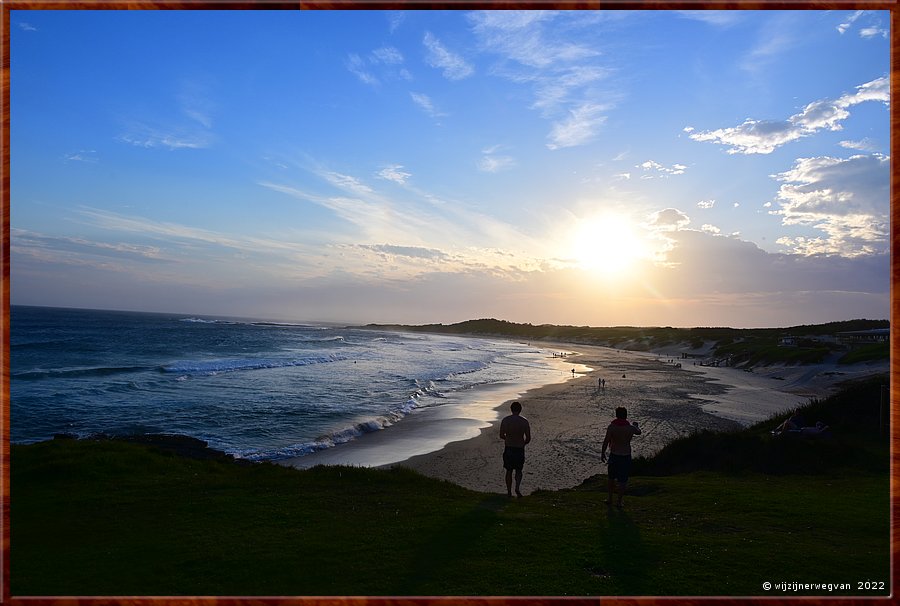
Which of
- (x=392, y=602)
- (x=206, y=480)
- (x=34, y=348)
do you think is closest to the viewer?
(x=392, y=602)

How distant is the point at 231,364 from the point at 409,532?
47.8 meters

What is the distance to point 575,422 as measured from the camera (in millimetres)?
24641

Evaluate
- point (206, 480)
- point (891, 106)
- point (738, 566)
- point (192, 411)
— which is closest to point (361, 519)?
point (206, 480)

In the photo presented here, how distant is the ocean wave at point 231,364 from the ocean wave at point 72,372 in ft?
9.85

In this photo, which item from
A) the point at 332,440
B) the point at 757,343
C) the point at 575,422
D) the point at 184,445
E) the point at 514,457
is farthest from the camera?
the point at 757,343

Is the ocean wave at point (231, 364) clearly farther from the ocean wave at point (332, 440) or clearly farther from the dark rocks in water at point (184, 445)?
the dark rocks in water at point (184, 445)

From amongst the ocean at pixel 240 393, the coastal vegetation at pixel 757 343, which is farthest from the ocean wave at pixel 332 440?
the coastal vegetation at pixel 757 343

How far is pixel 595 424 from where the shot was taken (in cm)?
2420

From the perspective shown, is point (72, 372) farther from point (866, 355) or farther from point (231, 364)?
point (866, 355)

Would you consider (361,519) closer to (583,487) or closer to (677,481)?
(583,487)

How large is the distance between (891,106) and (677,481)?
28.9ft

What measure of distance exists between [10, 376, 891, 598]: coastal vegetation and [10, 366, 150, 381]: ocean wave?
33.6 meters

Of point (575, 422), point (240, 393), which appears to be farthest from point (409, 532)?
point (240, 393)

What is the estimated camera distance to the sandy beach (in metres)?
16.8
